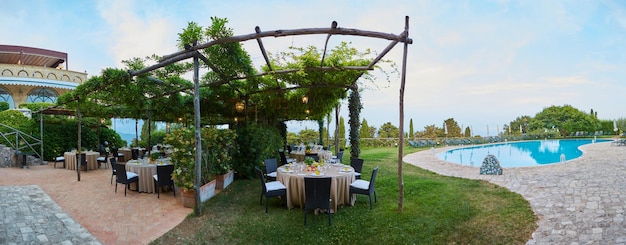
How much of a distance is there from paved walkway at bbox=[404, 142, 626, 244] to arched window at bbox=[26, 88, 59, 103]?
81.8 ft

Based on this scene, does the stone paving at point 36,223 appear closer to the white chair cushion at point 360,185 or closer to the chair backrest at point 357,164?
the white chair cushion at point 360,185

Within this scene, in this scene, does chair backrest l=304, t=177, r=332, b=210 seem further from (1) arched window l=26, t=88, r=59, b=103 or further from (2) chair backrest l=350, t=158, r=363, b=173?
(1) arched window l=26, t=88, r=59, b=103

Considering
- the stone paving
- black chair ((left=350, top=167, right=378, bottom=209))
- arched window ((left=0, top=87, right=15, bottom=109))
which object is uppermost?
arched window ((left=0, top=87, right=15, bottom=109))

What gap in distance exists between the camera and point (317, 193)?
188 inches

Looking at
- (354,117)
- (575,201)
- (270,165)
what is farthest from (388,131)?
(575,201)

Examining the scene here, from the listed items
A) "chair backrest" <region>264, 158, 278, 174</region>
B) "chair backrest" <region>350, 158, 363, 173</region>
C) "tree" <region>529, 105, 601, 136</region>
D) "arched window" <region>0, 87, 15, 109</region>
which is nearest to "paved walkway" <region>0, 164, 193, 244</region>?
"chair backrest" <region>264, 158, 278, 174</region>

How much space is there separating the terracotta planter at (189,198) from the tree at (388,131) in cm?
2038

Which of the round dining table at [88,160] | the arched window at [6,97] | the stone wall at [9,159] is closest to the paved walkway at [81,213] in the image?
the round dining table at [88,160]

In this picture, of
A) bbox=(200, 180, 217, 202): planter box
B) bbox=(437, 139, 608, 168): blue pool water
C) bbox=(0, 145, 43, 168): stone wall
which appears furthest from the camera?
bbox=(437, 139, 608, 168): blue pool water

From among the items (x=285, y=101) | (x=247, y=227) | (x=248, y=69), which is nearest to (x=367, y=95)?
(x=285, y=101)

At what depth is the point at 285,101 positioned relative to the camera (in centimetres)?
1160

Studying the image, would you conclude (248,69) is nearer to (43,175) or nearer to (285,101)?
(285,101)

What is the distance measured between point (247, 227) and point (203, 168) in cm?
234

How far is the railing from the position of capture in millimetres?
12141
